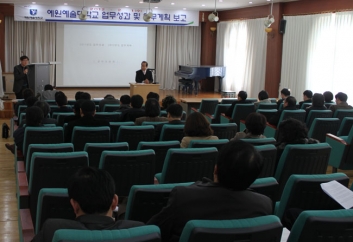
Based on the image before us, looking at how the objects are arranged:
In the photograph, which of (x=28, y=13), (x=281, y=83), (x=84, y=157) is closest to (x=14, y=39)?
(x=28, y=13)

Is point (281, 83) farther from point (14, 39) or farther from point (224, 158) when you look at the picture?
point (224, 158)

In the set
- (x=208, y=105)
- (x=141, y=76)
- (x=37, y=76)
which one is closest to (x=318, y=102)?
(x=208, y=105)

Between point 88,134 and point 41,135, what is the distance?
0.49m

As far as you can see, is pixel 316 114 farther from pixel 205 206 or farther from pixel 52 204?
pixel 205 206

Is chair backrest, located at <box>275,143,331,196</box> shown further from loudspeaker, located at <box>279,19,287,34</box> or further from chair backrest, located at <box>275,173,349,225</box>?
loudspeaker, located at <box>279,19,287,34</box>

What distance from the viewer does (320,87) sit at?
490 inches

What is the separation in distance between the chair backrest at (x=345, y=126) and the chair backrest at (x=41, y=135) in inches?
150

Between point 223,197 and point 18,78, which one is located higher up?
point 18,78

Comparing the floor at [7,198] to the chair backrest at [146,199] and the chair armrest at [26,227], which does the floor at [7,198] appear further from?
the chair backrest at [146,199]

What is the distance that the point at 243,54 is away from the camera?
632 inches

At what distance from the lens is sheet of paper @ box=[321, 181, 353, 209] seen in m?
2.74

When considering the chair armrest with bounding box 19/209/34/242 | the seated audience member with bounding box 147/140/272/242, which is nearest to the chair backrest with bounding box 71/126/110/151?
the chair armrest with bounding box 19/209/34/242

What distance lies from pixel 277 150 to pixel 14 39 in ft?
44.8

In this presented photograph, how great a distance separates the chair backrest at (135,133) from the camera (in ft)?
17.5
